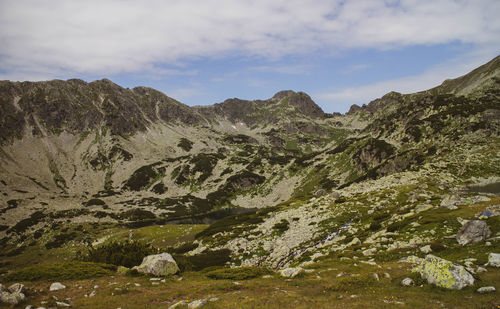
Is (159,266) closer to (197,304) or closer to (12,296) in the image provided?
(12,296)

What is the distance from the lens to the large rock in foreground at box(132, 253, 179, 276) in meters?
24.2

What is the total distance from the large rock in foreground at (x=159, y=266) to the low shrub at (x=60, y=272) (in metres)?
3.14

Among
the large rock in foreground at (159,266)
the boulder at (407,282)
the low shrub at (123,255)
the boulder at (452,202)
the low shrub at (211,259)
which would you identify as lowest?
the low shrub at (211,259)

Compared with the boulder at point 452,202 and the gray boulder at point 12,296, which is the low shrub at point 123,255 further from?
the boulder at point 452,202

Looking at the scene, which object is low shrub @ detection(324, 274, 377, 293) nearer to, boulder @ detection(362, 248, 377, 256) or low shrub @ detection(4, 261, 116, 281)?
boulder @ detection(362, 248, 377, 256)

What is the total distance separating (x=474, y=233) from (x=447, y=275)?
11675 mm

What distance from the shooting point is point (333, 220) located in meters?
48.1

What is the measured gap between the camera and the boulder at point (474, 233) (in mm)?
22281

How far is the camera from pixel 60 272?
72.9 ft

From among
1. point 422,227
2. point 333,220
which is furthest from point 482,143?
point 422,227

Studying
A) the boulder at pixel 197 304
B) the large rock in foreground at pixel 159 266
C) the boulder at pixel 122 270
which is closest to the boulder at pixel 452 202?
the boulder at pixel 197 304

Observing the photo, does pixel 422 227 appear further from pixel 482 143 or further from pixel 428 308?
pixel 482 143

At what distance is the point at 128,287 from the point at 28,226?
14156 cm

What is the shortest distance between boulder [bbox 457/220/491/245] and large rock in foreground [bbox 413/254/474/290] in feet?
33.4
